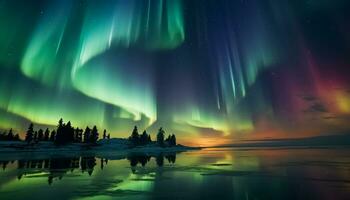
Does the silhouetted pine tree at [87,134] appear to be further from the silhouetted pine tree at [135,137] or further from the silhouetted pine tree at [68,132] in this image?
the silhouetted pine tree at [135,137]

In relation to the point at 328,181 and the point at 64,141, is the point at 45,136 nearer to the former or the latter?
the point at 64,141

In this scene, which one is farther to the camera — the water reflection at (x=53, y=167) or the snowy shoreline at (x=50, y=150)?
the snowy shoreline at (x=50, y=150)

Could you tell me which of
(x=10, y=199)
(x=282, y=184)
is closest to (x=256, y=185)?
(x=282, y=184)

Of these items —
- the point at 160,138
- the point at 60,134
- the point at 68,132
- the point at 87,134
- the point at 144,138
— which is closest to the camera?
the point at 60,134

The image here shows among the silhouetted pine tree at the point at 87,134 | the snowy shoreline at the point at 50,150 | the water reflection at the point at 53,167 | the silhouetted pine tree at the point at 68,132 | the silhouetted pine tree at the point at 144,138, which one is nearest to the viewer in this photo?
the water reflection at the point at 53,167

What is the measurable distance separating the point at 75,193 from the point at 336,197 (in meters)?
16.8

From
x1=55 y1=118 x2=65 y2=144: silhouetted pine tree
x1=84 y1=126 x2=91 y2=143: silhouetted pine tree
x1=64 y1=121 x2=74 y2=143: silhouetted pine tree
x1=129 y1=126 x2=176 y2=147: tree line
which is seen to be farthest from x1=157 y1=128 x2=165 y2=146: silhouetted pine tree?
x1=55 y1=118 x2=65 y2=144: silhouetted pine tree

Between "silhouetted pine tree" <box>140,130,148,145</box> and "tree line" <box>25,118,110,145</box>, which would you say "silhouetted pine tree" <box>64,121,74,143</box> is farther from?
"silhouetted pine tree" <box>140,130,148,145</box>

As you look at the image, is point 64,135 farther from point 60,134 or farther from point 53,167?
point 53,167

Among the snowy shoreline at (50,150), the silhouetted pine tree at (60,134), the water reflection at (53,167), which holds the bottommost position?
the water reflection at (53,167)

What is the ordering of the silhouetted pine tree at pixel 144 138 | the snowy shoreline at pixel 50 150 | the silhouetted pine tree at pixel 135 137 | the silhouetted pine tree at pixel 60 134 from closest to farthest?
the snowy shoreline at pixel 50 150
the silhouetted pine tree at pixel 60 134
the silhouetted pine tree at pixel 135 137
the silhouetted pine tree at pixel 144 138

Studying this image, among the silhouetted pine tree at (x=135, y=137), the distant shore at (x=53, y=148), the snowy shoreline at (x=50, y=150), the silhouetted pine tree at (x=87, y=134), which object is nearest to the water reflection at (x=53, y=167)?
the snowy shoreline at (x=50, y=150)

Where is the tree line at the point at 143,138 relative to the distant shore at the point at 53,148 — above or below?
above

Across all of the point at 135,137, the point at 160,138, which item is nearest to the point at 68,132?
the point at 135,137
